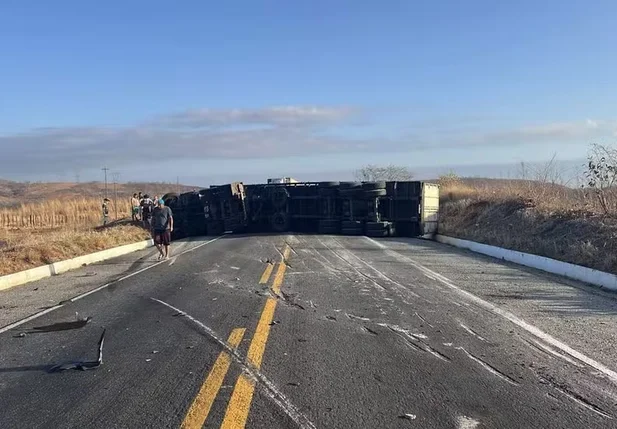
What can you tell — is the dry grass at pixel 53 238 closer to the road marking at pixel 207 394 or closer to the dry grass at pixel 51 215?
the dry grass at pixel 51 215

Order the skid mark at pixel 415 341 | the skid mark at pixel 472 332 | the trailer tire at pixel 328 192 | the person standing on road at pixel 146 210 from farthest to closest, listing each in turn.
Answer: the person standing on road at pixel 146 210 < the trailer tire at pixel 328 192 < the skid mark at pixel 472 332 < the skid mark at pixel 415 341

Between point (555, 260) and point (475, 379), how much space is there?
963 cm

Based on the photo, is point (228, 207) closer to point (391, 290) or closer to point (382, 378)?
point (391, 290)

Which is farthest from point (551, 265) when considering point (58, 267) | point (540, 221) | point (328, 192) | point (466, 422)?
point (328, 192)

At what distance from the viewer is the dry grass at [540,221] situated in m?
14.3

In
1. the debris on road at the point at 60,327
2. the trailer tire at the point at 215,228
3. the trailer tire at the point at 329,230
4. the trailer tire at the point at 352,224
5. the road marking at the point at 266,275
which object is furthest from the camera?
the trailer tire at the point at 215,228

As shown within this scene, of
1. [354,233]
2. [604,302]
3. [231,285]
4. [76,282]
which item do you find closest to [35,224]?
[354,233]

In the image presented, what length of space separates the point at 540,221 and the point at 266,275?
36.7 ft

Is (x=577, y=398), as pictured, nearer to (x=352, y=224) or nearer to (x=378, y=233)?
(x=378, y=233)

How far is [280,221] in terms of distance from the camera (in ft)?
93.3

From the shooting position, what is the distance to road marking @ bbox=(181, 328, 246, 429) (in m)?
4.55

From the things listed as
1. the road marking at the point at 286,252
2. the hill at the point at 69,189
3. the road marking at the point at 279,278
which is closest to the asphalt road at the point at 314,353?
the road marking at the point at 279,278

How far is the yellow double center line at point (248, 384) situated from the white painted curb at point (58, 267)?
683 centimetres

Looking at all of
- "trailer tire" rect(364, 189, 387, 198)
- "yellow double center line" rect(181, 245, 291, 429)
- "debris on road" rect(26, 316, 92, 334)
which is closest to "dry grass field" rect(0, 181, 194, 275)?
"debris on road" rect(26, 316, 92, 334)
